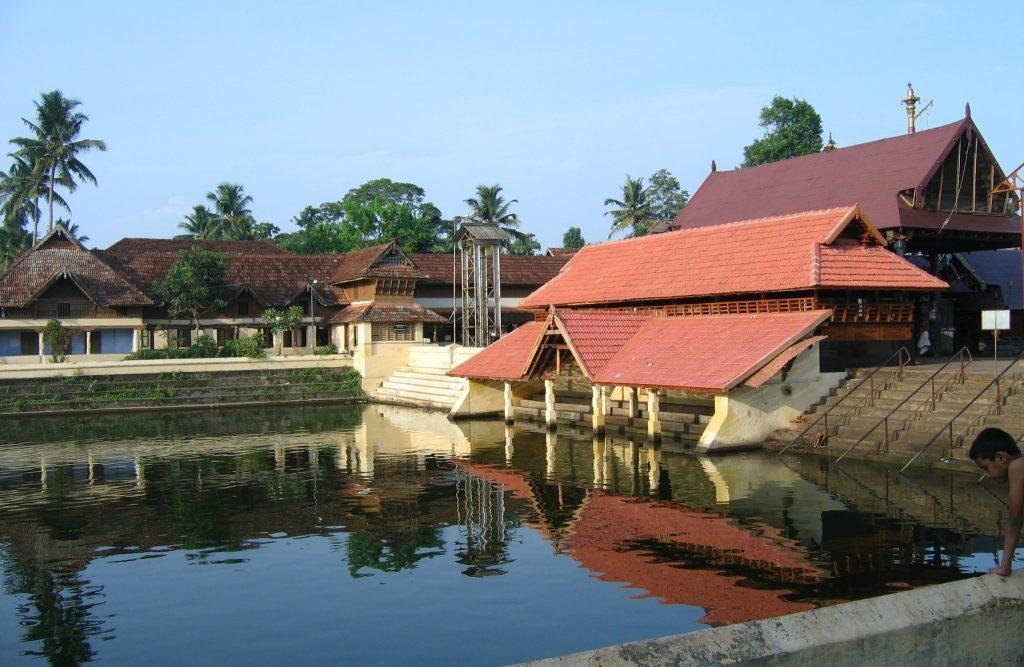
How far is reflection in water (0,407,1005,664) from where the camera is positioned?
10320mm

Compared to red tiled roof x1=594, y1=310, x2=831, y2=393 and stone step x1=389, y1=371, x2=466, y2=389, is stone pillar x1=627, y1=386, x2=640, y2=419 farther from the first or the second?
stone step x1=389, y1=371, x2=466, y2=389

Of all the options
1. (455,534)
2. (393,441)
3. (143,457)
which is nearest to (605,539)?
(455,534)

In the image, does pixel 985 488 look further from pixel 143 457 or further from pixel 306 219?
pixel 306 219

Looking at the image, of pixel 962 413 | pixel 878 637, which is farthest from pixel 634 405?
pixel 878 637

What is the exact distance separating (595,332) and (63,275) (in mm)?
26668

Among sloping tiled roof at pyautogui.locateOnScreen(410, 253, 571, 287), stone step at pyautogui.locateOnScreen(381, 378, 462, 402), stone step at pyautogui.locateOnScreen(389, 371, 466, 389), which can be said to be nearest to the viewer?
stone step at pyautogui.locateOnScreen(381, 378, 462, 402)

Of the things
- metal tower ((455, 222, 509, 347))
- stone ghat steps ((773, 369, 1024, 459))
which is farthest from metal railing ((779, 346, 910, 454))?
metal tower ((455, 222, 509, 347))

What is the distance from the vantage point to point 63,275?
4012cm

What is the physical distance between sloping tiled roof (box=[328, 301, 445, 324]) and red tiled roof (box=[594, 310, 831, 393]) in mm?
17813

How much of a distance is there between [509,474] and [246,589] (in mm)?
8582

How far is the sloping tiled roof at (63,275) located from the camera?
131ft

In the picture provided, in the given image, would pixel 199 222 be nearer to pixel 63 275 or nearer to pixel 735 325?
pixel 63 275

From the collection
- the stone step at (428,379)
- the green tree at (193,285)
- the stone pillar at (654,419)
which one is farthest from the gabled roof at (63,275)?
the stone pillar at (654,419)

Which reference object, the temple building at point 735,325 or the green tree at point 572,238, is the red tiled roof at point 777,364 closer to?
the temple building at point 735,325
